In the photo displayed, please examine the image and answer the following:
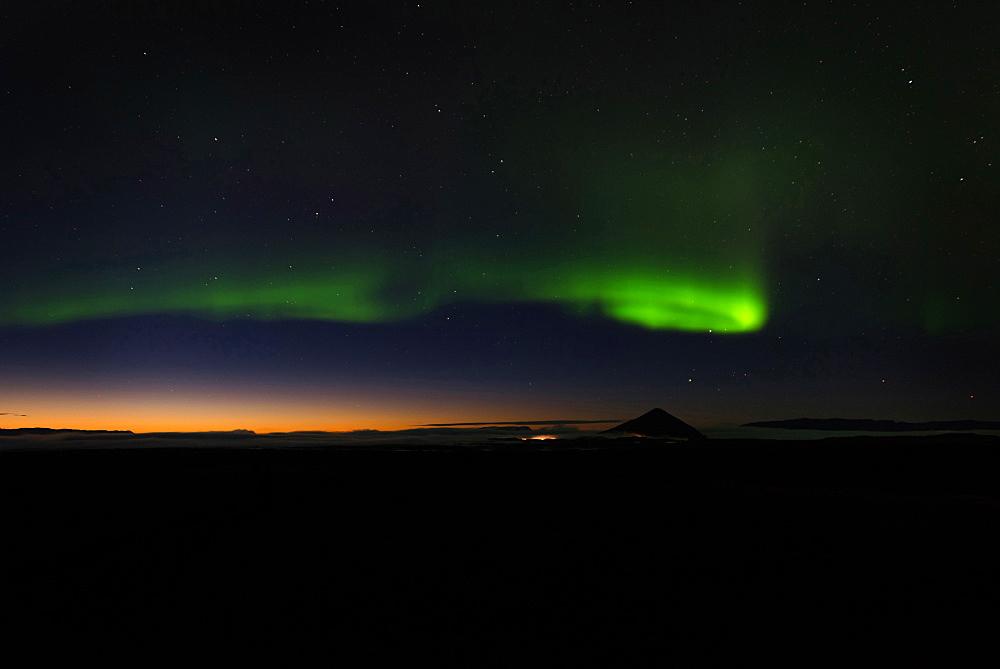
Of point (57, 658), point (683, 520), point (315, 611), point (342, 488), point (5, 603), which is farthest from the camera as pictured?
point (342, 488)

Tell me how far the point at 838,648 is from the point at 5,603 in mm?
12305

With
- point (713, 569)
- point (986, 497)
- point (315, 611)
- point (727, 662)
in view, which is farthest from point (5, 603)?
point (986, 497)

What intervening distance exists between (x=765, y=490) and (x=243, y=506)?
22328 millimetres

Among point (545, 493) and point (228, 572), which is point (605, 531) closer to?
point (228, 572)

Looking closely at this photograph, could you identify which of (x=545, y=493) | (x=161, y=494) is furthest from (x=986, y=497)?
(x=161, y=494)

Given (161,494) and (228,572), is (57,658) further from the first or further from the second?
(161,494)

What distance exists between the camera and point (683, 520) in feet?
54.1

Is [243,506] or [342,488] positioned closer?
[243,506]

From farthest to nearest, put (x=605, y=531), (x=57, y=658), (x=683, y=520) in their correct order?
(x=683, y=520) < (x=605, y=531) < (x=57, y=658)

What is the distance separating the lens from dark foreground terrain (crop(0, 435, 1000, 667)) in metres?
6.80

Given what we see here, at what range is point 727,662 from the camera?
6.13 meters

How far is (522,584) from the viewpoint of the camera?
31.9ft

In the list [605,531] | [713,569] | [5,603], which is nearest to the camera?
[5,603]

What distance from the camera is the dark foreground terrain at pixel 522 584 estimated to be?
680cm
